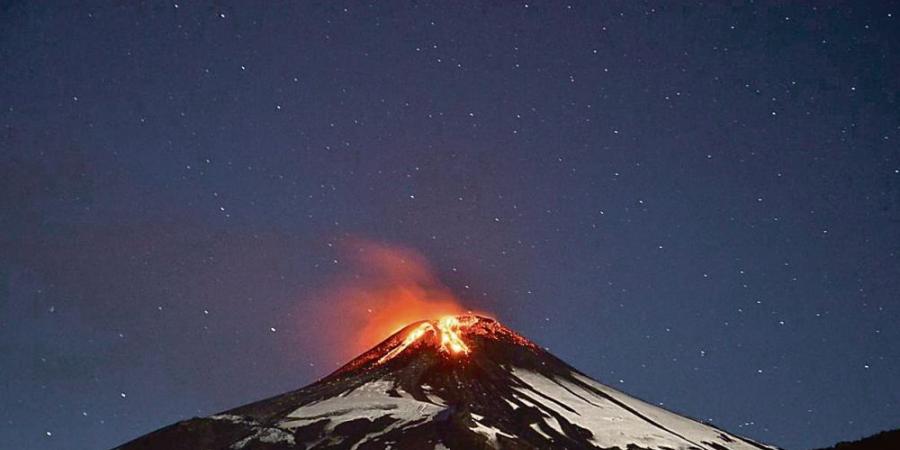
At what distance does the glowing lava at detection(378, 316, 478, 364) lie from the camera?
13625 cm

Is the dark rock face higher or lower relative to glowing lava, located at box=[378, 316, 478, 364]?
lower

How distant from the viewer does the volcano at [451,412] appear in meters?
87.0

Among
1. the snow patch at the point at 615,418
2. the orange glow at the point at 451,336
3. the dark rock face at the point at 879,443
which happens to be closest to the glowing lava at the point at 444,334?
the orange glow at the point at 451,336

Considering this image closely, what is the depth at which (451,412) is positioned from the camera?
307 ft

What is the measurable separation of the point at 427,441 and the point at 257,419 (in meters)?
29.3

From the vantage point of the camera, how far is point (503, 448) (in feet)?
263

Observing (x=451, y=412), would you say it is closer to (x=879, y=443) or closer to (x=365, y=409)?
(x=365, y=409)

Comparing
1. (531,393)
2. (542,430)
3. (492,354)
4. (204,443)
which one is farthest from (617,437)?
(204,443)

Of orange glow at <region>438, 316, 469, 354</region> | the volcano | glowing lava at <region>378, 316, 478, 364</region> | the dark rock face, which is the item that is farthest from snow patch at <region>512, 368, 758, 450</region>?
the dark rock face

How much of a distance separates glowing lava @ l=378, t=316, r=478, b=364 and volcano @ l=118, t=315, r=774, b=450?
0.40 metres

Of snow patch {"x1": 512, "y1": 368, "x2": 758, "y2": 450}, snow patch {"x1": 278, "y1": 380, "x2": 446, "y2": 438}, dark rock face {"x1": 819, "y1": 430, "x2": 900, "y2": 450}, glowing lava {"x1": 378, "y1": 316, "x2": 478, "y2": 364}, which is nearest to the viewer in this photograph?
dark rock face {"x1": 819, "y1": 430, "x2": 900, "y2": 450}

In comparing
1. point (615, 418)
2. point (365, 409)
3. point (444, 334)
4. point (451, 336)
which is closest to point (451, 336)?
point (451, 336)

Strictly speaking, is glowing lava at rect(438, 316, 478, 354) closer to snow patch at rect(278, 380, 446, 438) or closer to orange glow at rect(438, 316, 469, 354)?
orange glow at rect(438, 316, 469, 354)

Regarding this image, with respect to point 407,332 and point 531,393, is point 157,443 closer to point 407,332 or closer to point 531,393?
point 531,393
